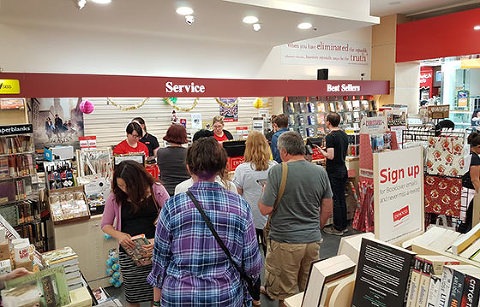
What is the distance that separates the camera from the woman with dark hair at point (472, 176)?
12.6 feet

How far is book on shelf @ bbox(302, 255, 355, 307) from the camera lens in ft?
4.69

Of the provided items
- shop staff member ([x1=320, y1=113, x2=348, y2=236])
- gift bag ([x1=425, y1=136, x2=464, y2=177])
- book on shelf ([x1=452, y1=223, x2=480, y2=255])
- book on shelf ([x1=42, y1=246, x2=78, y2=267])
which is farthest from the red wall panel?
book on shelf ([x1=42, y1=246, x2=78, y2=267])

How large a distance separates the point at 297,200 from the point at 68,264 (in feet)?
5.23

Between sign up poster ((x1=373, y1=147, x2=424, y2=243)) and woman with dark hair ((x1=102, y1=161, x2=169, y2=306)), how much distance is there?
1.61 meters

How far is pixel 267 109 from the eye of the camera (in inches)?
325

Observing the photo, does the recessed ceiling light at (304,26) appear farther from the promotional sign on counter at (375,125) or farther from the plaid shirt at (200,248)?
the plaid shirt at (200,248)

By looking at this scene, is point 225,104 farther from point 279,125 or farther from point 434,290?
point 434,290

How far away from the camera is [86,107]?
6074 mm

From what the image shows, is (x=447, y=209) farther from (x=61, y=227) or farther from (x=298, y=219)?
(x=61, y=227)

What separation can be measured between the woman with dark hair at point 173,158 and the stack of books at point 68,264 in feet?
5.23

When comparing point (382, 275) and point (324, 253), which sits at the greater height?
point (382, 275)

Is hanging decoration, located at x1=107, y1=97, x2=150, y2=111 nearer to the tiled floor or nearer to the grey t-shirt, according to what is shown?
the tiled floor

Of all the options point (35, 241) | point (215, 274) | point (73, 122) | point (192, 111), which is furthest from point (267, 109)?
point (215, 274)

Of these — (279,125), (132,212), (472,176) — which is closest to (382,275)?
(132,212)
